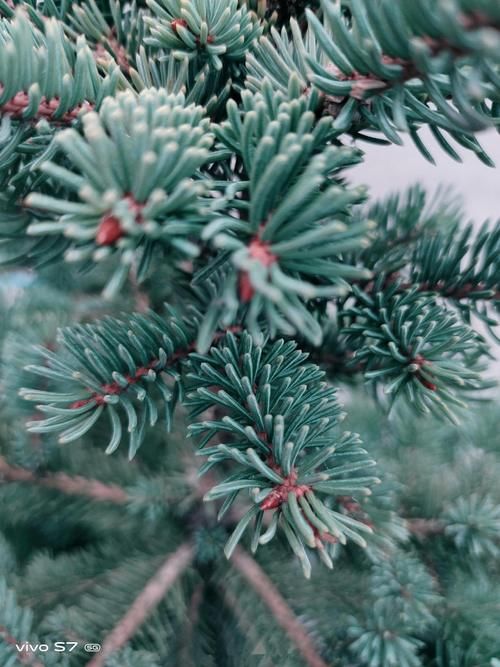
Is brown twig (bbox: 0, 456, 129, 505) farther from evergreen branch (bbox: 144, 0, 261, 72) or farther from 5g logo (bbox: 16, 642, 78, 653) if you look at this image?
evergreen branch (bbox: 144, 0, 261, 72)

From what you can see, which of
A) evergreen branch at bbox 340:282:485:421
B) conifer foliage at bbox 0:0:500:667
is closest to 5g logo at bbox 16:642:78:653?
conifer foliage at bbox 0:0:500:667

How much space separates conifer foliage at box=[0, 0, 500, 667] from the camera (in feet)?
0.38

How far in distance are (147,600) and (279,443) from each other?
0.39 ft

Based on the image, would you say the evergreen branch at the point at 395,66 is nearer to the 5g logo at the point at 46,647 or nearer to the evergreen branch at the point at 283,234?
the evergreen branch at the point at 283,234

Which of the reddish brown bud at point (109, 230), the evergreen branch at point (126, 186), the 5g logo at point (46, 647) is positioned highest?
the evergreen branch at point (126, 186)

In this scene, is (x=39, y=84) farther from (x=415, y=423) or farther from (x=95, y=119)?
(x=415, y=423)

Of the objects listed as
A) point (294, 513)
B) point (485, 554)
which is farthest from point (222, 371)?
point (485, 554)

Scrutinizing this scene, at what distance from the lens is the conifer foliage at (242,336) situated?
0.12 meters

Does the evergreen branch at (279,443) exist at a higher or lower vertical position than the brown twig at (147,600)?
higher

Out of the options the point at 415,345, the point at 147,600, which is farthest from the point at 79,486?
the point at 415,345

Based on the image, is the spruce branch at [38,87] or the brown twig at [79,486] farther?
the brown twig at [79,486]

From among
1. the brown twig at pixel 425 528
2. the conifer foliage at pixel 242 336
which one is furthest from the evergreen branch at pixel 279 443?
the brown twig at pixel 425 528

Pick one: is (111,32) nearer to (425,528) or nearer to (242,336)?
(242,336)

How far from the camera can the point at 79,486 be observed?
0.28m
